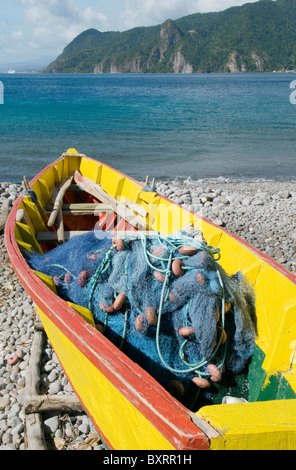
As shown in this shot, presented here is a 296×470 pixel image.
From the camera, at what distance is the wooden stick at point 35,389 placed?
3.46 metres

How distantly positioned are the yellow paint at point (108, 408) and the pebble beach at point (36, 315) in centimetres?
54

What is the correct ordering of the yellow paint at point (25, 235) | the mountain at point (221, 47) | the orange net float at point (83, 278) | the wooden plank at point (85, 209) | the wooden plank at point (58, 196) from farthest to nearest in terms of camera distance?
the mountain at point (221, 47)
the wooden plank at point (85, 209)
the wooden plank at point (58, 196)
the yellow paint at point (25, 235)
the orange net float at point (83, 278)

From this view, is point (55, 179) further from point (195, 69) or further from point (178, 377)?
point (195, 69)

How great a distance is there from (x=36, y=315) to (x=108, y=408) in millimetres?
2997

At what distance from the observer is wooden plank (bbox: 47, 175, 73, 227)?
6.16 meters

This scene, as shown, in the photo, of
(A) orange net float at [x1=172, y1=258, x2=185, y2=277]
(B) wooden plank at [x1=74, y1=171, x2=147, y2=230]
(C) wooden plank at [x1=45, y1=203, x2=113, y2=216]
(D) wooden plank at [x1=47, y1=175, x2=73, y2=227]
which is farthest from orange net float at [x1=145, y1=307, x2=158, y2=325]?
(C) wooden plank at [x1=45, y1=203, x2=113, y2=216]

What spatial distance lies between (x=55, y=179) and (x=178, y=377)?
593 cm

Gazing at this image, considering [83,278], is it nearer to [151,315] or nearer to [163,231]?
[151,315]

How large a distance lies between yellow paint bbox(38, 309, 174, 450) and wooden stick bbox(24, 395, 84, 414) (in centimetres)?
35

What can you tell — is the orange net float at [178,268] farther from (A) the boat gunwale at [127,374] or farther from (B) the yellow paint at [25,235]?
(B) the yellow paint at [25,235]

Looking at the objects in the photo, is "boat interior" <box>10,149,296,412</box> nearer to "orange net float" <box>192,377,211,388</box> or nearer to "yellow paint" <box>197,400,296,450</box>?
"orange net float" <box>192,377,211,388</box>

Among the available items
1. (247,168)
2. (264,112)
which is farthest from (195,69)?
(247,168)

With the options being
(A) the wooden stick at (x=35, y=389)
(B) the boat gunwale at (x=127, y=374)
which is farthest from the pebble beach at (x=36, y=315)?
(B) the boat gunwale at (x=127, y=374)

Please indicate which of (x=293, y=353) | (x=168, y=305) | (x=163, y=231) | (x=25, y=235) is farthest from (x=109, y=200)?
(x=293, y=353)
